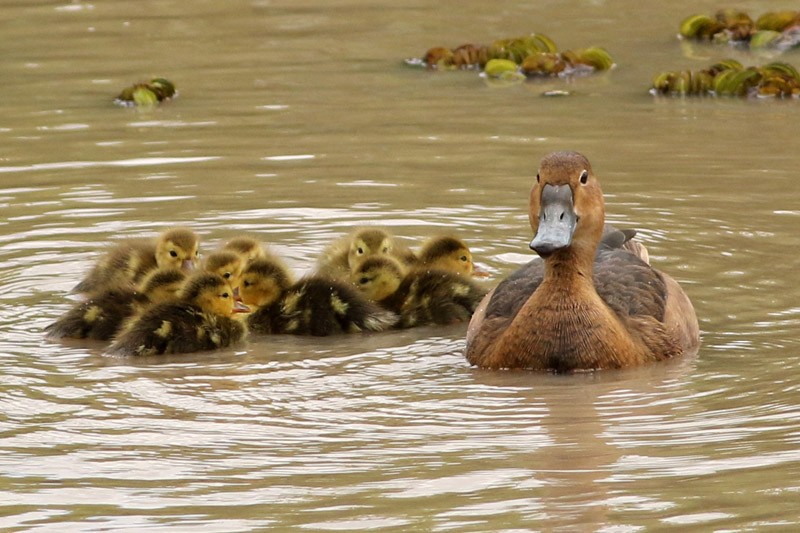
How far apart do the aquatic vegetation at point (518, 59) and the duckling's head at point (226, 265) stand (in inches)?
223

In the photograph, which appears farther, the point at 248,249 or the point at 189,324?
the point at 248,249

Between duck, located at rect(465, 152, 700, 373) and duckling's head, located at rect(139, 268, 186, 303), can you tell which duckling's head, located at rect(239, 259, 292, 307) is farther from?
duck, located at rect(465, 152, 700, 373)

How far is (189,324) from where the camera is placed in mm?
6875

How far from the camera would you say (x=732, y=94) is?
464 inches

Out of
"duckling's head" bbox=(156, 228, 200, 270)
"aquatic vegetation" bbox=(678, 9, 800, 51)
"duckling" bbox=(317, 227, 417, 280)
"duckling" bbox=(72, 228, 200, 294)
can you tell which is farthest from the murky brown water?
"duckling's head" bbox=(156, 228, 200, 270)

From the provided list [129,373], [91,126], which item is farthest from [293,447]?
[91,126]

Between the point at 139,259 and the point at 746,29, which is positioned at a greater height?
the point at 746,29

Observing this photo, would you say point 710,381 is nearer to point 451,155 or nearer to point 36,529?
point 36,529

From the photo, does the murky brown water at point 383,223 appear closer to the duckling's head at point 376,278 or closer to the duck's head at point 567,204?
the duckling's head at point 376,278

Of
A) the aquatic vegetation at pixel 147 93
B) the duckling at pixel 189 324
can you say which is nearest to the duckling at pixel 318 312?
the duckling at pixel 189 324

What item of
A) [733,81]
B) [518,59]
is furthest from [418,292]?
[518,59]

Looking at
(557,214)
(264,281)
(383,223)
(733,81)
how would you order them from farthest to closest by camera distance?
(733,81) < (383,223) < (264,281) < (557,214)

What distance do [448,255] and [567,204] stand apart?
138 cm

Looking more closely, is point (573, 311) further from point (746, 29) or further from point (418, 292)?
point (746, 29)
